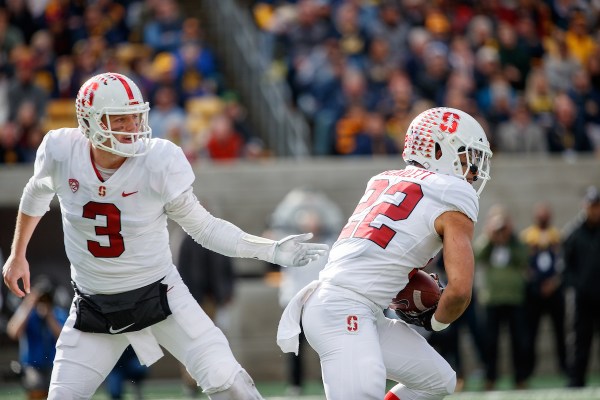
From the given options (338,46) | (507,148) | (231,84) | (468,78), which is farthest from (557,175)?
(231,84)

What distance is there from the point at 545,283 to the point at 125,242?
7020 mm

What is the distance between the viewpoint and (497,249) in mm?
11516

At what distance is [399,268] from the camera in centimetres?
532

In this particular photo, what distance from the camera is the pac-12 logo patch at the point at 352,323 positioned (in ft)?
17.0

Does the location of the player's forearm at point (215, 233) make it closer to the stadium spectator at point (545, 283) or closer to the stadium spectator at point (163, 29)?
the stadium spectator at point (545, 283)

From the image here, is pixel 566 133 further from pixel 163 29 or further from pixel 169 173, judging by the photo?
pixel 169 173

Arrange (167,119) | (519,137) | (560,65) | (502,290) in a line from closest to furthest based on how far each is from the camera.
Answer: (502,290)
(167,119)
(519,137)
(560,65)

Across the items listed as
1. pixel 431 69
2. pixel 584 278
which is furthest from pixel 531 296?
pixel 431 69

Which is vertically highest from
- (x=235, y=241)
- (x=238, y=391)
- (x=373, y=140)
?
(x=235, y=241)

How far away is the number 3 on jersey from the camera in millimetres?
5270

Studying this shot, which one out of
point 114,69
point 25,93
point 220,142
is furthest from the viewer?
point 114,69

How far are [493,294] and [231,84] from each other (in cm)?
521

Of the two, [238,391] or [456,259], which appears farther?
[238,391]

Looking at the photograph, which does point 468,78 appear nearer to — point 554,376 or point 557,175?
point 557,175
